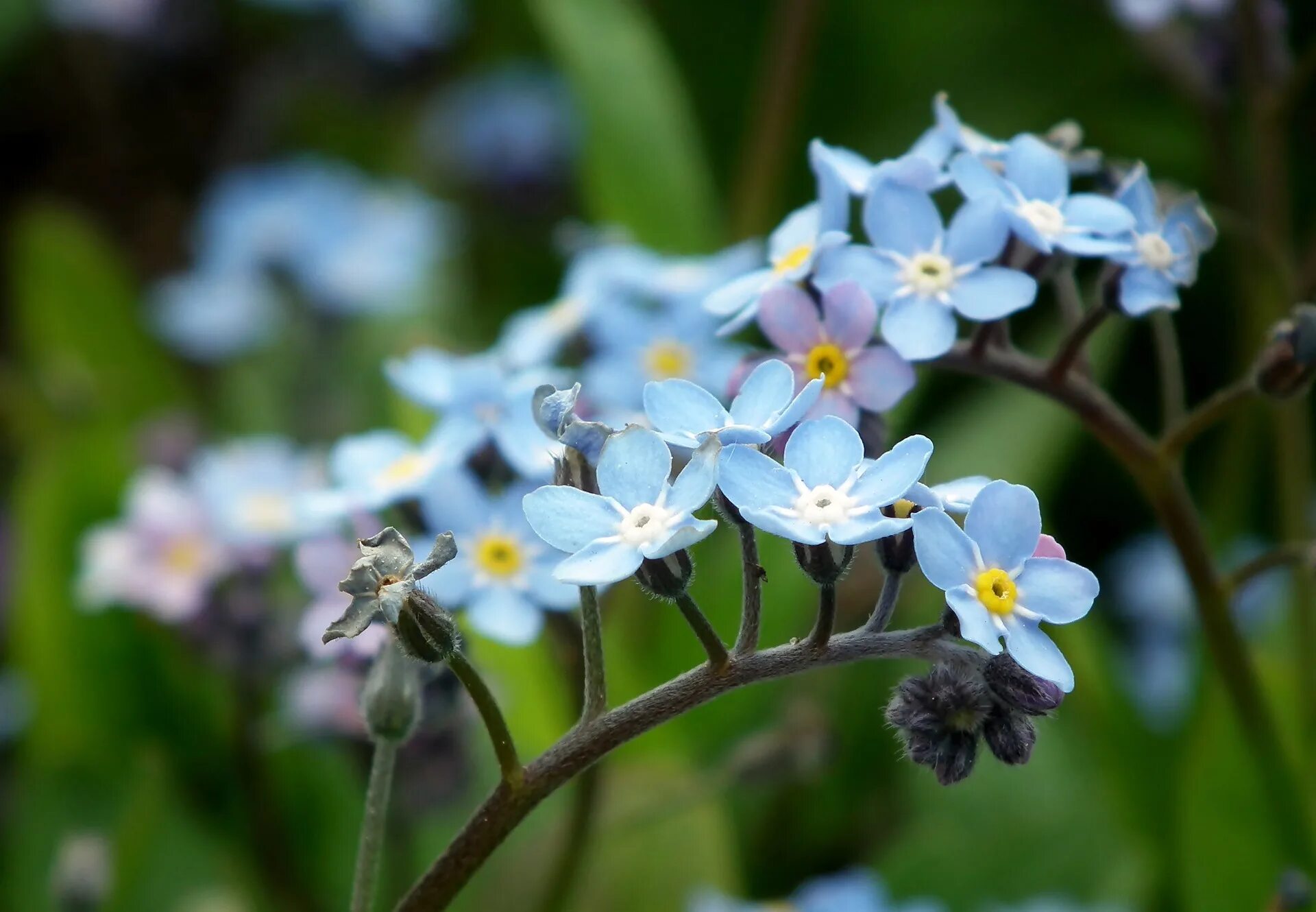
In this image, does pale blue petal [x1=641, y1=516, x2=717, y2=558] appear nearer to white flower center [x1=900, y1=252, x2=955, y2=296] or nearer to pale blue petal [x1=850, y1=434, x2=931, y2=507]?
pale blue petal [x1=850, y1=434, x2=931, y2=507]

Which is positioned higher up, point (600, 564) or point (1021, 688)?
point (600, 564)

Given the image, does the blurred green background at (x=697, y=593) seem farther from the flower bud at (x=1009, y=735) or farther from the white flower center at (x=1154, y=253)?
the white flower center at (x=1154, y=253)

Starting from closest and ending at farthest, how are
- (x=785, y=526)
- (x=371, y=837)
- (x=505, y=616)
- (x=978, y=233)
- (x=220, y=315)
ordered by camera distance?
(x=785, y=526) < (x=371, y=837) < (x=978, y=233) < (x=505, y=616) < (x=220, y=315)

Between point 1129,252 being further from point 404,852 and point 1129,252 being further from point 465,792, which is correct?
point 404,852

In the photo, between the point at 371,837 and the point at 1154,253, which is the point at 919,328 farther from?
the point at 371,837

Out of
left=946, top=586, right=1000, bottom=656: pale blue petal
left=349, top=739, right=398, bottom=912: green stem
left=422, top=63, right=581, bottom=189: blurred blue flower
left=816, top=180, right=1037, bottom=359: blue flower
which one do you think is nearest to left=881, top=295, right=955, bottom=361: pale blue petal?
left=816, top=180, right=1037, bottom=359: blue flower

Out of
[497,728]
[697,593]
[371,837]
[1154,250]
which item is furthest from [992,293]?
[697,593]
